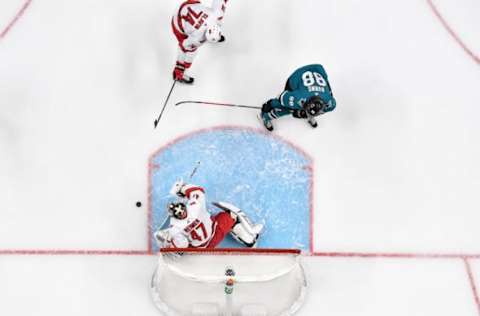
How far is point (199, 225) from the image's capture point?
13.6ft

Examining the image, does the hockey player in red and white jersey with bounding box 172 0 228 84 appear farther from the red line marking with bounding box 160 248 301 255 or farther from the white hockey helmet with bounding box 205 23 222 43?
the red line marking with bounding box 160 248 301 255

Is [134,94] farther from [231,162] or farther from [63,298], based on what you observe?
[63,298]

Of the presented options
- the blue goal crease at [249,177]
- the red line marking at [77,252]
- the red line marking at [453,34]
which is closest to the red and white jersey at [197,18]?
the blue goal crease at [249,177]

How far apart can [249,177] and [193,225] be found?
0.75 m

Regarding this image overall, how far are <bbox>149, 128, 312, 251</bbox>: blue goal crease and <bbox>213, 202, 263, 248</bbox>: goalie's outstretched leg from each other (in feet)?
0.41

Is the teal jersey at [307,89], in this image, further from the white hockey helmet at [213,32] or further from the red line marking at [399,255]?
the red line marking at [399,255]

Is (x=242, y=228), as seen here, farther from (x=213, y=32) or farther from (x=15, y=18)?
(x=15, y=18)

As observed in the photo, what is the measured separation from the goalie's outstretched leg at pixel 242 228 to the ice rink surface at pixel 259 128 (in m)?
0.48

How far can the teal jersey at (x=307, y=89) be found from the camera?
406 cm

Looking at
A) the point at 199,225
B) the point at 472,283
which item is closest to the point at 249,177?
the point at 199,225

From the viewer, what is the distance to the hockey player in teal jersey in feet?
13.2

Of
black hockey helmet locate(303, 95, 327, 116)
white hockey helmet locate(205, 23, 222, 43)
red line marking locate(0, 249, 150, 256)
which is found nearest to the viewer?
black hockey helmet locate(303, 95, 327, 116)

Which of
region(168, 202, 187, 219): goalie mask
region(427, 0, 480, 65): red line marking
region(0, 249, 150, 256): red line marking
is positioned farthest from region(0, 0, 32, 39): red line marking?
region(427, 0, 480, 65): red line marking

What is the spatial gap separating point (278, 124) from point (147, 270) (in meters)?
1.47
